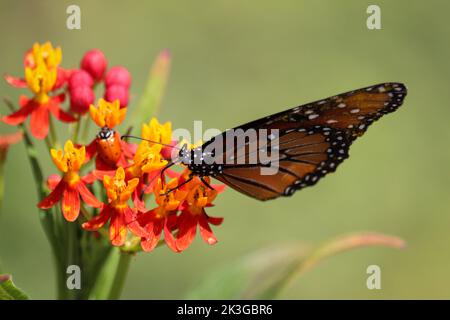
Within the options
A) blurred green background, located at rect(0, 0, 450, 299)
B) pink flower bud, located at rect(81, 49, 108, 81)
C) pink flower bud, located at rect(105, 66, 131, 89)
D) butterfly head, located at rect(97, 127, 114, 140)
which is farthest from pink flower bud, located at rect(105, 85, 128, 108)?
blurred green background, located at rect(0, 0, 450, 299)

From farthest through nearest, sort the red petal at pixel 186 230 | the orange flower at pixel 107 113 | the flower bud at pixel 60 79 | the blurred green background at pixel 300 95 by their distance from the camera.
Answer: the blurred green background at pixel 300 95 < the flower bud at pixel 60 79 < the orange flower at pixel 107 113 < the red petal at pixel 186 230

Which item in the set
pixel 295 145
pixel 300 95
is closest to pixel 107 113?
pixel 295 145

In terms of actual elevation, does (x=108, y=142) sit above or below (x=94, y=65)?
below

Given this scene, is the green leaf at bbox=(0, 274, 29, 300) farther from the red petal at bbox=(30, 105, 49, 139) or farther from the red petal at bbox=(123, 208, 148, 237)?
the red petal at bbox=(30, 105, 49, 139)

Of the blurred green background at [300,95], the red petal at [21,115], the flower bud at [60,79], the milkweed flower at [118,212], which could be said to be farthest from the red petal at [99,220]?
the blurred green background at [300,95]

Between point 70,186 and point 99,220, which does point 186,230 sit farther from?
point 70,186

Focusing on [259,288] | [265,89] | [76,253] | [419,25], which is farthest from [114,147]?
[419,25]

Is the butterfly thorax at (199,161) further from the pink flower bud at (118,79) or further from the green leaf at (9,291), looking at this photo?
the green leaf at (9,291)
